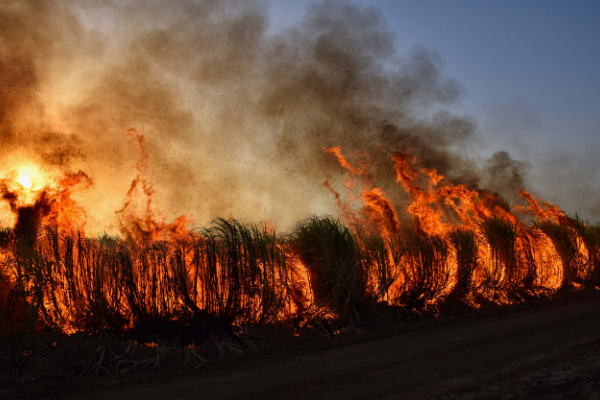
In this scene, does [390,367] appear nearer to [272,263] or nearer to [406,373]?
[406,373]

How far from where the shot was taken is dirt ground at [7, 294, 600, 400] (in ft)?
16.0

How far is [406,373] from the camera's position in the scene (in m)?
5.56

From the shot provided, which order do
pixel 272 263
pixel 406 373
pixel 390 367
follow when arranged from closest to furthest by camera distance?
pixel 406 373 → pixel 390 367 → pixel 272 263

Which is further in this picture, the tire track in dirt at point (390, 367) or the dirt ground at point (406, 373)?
the tire track in dirt at point (390, 367)

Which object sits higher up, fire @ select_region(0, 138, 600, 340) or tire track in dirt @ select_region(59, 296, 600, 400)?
fire @ select_region(0, 138, 600, 340)

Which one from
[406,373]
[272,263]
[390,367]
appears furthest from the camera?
[272,263]

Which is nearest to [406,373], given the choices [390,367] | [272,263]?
[390,367]

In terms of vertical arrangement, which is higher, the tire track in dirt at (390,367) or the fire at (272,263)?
the fire at (272,263)

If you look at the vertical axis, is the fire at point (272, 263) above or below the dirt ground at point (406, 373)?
above

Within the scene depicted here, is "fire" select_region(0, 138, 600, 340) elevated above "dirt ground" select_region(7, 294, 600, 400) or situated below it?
above

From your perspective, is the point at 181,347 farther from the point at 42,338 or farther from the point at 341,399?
the point at 341,399

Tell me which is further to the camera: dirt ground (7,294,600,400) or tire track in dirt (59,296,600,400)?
tire track in dirt (59,296,600,400)

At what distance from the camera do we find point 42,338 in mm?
5996

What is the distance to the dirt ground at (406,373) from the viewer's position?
4.88 meters
